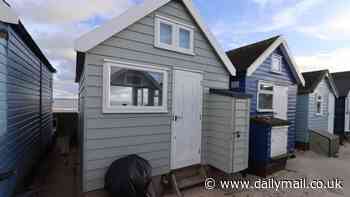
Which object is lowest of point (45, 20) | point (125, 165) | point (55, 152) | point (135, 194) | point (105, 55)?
point (55, 152)

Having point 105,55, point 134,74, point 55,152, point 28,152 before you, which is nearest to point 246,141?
point 134,74

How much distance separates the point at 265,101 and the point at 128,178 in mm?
5578

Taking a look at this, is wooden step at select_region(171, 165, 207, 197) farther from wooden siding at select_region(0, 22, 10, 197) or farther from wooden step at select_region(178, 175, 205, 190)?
wooden siding at select_region(0, 22, 10, 197)

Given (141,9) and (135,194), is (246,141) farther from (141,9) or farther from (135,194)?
(141,9)

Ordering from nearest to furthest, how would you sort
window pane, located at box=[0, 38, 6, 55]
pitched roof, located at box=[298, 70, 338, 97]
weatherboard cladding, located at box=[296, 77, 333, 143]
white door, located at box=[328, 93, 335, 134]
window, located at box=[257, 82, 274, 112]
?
window pane, located at box=[0, 38, 6, 55] < window, located at box=[257, 82, 274, 112] < weatherboard cladding, located at box=[296, 77, 333, 143] < pitched roof, located at box=[298, 70, 338, 97] < white door, located at box=[328, 93, 335, 134]

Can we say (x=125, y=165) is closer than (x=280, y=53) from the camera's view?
Yes

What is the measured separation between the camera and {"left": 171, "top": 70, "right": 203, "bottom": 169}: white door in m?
3.94

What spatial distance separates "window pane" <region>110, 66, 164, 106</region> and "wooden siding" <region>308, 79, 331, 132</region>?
825cm

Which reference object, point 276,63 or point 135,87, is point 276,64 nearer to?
point 276,63

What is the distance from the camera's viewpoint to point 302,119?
8305 millimetres

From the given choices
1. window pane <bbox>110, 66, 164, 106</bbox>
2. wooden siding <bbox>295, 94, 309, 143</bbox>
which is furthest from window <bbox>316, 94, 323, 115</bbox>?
window pane <bbox>110, 66, 164, 106</bbox>

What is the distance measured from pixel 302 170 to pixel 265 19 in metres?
5.79

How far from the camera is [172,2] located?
3854 mm

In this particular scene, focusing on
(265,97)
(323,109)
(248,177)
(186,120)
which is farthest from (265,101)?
(323,109)
